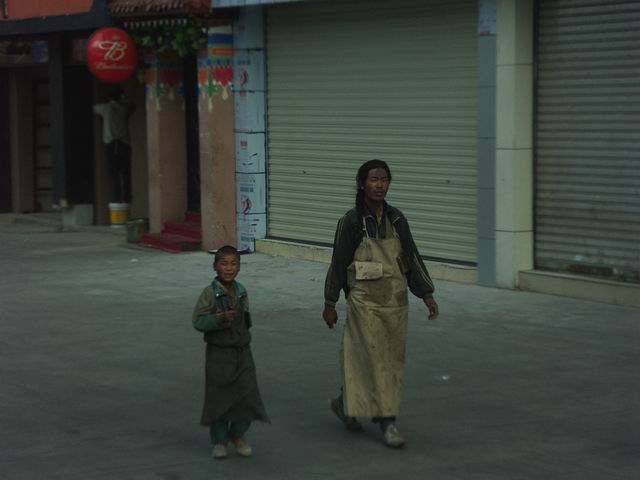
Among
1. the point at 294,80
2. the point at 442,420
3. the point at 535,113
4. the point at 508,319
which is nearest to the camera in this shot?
the point at 442,420

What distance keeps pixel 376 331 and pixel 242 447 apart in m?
0.99

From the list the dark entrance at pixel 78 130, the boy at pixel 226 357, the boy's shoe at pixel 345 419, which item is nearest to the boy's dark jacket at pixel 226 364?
the boy at pixel 226 357

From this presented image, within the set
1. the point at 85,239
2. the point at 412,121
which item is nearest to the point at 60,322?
the point at 412,121

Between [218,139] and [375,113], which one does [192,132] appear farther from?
[375,113]

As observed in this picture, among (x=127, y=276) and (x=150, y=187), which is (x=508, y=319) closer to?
(x=127, y=276)

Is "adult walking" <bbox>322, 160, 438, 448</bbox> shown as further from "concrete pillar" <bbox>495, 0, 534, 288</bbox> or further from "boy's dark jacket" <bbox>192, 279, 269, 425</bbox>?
"concrete pillar" <bbox>495, 0, 534, 288</bbox>

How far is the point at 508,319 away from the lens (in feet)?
40.2

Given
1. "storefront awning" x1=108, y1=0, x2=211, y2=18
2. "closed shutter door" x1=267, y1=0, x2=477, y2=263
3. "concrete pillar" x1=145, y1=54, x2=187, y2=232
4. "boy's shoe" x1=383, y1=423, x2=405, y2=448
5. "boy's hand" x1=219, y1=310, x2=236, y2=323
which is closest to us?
"boy's hand" x1=219, y1=310, x2=236, y2=323

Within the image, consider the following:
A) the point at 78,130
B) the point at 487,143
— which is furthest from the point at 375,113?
the point at 78,130

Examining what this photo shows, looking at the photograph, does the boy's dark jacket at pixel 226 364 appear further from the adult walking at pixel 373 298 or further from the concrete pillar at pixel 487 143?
the concrete pillar at pixel 487 143

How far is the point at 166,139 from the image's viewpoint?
19.0m

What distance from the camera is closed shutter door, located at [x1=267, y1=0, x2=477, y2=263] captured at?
579 inches

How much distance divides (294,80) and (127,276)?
3.27 m

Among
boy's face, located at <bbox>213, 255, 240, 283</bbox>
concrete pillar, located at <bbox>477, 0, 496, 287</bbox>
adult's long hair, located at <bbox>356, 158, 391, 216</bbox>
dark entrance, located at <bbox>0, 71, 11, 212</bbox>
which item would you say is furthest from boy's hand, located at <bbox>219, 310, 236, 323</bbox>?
dark entrance, located at <bbox>0, 71, 11, 212</bbox>
